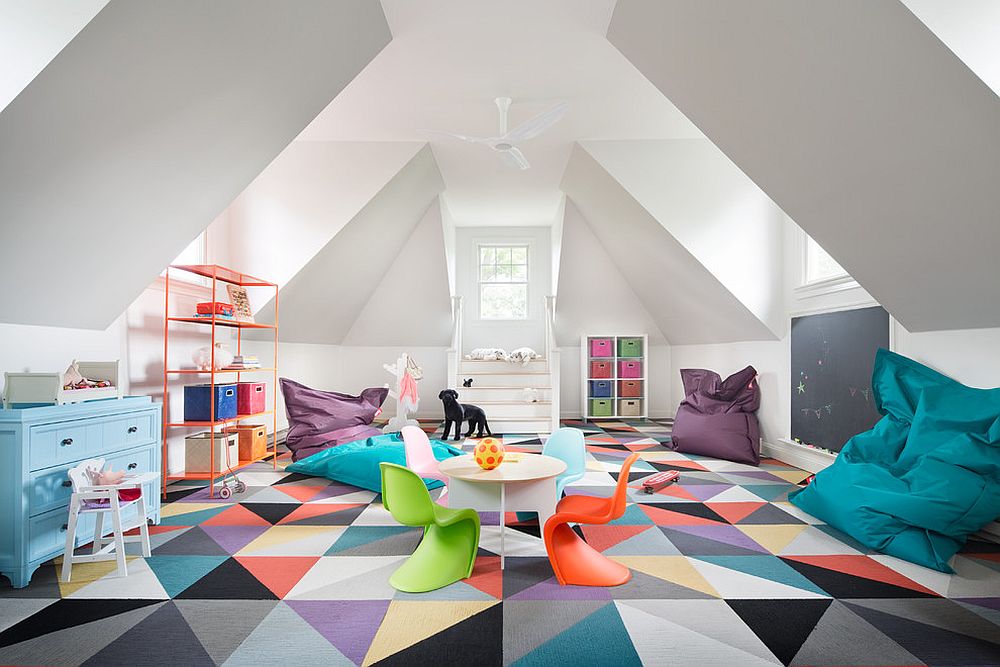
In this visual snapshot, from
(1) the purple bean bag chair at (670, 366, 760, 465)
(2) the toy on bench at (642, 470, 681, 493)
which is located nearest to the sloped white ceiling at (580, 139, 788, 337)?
(1) the purple bean bag chair at (670, 366, 760, 465)

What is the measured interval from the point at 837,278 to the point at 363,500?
13.8 feet

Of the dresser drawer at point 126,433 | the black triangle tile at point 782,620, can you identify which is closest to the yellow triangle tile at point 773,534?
the black triangle tile at point 782,620

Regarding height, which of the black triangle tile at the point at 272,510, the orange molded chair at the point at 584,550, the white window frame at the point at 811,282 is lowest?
the black triangle tile at the point at 272,510

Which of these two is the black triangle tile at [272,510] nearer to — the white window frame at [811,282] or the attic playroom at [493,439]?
the attic playroom at [493,439]

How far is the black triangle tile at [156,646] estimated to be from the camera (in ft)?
6.34

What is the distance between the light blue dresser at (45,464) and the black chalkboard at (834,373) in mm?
4981

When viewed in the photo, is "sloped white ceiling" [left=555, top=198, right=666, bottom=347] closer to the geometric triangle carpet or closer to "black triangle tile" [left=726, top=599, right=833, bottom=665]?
the geometric triangle carpet

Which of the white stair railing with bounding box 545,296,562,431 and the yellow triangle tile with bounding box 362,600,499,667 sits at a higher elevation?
the white stair railing with bounding box 545,296,562,431

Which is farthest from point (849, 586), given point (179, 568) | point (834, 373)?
point (179, 568)

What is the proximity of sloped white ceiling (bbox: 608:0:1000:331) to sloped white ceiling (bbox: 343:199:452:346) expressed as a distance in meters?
4.48

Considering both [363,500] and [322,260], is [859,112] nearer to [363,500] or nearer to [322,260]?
[363,500]

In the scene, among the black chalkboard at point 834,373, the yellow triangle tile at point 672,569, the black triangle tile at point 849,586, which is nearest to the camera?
the black triangle tile at point 849,586

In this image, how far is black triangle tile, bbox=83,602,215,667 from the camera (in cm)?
193

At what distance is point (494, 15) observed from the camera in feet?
Result: 10.7
